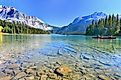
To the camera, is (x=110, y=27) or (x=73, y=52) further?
(x=110, y=27)

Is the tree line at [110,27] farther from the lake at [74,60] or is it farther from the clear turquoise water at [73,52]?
the lake at [74,60]

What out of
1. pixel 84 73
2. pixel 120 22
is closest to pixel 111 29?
pixel 120 22

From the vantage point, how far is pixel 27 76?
16062mm

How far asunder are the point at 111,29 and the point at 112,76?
156412 millimetres

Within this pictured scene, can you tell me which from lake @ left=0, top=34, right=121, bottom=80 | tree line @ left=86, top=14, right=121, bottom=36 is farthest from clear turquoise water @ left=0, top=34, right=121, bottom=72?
tree line @ left=86, top=14, right=121, bottom=36

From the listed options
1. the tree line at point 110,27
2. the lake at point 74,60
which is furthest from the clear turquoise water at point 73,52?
the tree line at point 110,27

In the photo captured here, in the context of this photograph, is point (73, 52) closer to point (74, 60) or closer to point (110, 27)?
point (74, 60)

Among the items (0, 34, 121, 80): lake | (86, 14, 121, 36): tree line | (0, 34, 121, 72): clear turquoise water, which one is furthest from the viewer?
(86, 14, 121, 36): tree line

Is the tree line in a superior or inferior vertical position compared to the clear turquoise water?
superior

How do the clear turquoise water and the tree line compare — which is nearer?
the clear turquoise water


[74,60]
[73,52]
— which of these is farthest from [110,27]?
[74,60]

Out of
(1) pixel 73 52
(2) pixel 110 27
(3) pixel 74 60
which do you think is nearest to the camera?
(3) pixel 74 60

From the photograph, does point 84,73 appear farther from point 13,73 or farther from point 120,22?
point 120,22

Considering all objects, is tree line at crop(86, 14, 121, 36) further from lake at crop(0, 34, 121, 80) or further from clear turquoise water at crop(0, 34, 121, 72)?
lake at crop(0, 34, 121, 80)
